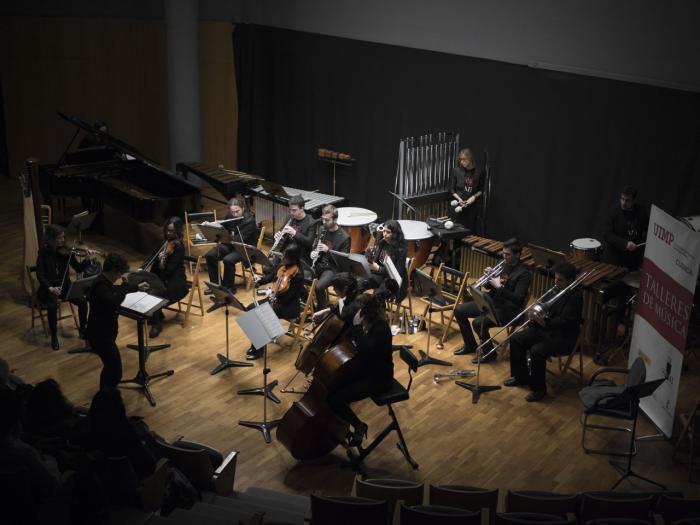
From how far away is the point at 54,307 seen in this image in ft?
27.5

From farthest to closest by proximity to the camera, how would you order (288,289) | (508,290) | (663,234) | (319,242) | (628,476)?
(319,242) → (288,289) → (508,290) → (663,234) → (628,476)

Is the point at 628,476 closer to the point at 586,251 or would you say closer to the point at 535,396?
the point at 535,396

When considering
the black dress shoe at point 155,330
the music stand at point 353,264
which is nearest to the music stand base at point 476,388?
the music stand at point 353,264

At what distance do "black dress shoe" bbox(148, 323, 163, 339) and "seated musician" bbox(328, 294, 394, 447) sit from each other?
314 cm

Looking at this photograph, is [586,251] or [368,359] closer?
[368,359]

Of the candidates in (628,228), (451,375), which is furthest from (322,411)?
(628,228)

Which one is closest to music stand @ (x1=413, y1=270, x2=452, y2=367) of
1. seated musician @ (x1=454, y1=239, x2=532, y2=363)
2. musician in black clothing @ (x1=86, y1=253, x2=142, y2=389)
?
seated musician @ (x1=454, y1=239, x2=532, y2=363)

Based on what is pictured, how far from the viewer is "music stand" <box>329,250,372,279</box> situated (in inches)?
318

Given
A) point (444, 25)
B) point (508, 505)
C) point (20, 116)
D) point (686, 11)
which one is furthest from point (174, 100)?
point (508, 505)

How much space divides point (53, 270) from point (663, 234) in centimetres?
578

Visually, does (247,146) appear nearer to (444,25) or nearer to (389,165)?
(389,165)

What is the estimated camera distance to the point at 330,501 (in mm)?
4660

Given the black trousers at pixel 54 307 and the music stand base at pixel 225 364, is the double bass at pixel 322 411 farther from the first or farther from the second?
the black trousers at pixel 54 307

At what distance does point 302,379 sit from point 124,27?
8.36 meters
